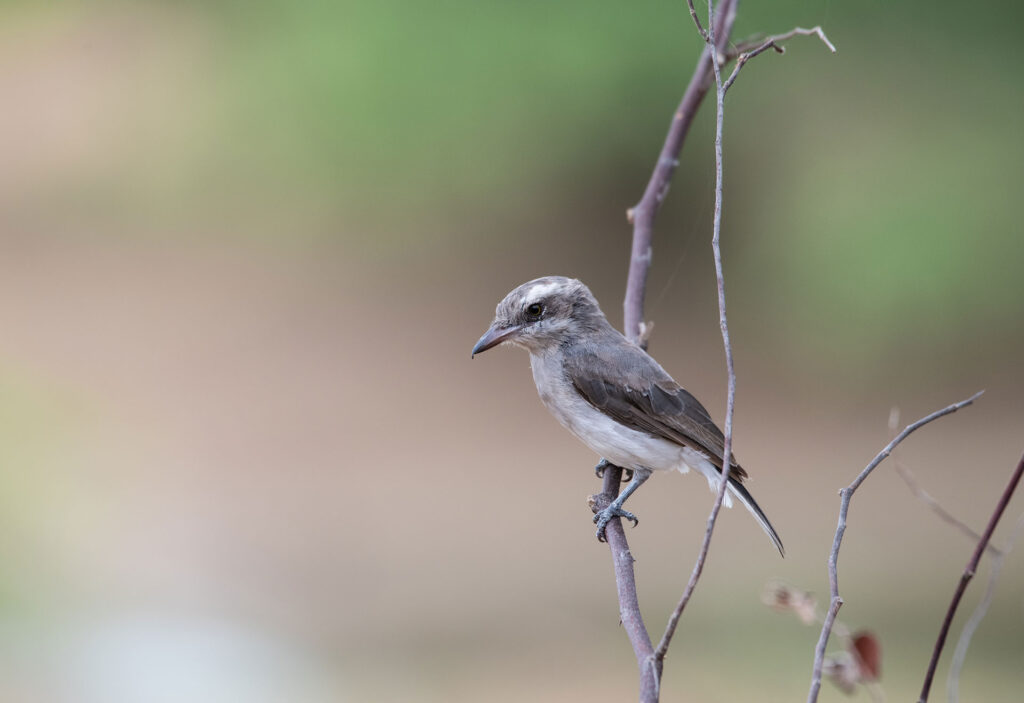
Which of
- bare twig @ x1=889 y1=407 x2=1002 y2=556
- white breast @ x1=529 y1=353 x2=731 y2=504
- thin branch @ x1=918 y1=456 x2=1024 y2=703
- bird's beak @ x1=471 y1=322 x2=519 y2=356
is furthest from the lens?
white breast @ x1=529 y1=353 x2=731 y2=504

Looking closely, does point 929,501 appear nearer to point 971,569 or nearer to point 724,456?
point 971,569

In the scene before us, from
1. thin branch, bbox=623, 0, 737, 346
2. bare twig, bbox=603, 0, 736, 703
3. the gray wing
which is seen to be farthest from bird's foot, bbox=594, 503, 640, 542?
thin branch, bbox=623, 0, 737, 346

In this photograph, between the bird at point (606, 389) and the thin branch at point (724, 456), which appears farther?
the bird at point (606, 389)

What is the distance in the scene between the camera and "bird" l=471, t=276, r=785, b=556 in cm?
255

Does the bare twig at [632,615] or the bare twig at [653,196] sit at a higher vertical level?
the bare twig at [653,196]

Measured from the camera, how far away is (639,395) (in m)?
2.58

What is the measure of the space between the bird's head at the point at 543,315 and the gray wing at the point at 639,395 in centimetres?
9

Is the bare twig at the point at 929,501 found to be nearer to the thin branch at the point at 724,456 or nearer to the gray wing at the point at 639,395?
the thin branch at the point at 724,456

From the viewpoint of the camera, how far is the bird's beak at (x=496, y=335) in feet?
8.05

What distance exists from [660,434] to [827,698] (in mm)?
3278

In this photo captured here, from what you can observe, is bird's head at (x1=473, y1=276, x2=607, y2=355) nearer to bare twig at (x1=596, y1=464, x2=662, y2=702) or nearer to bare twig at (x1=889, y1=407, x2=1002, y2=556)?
bare twig at (x1=596, y1=464, x2=662, y2=702)

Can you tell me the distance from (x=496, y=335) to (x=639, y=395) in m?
0.35

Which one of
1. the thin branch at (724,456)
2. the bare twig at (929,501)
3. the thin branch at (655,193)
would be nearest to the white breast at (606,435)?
the thin branch at (655,193)

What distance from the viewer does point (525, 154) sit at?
24.0ft
